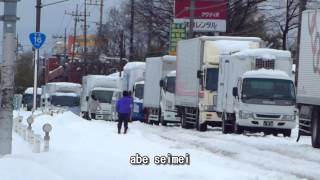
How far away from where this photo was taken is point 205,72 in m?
33.4

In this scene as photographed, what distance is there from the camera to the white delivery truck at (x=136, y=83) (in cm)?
4959

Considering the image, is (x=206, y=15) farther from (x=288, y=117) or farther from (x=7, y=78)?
(x=7, y=78)

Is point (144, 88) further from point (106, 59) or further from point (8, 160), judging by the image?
point (106, 59)

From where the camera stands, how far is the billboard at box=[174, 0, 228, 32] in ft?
217

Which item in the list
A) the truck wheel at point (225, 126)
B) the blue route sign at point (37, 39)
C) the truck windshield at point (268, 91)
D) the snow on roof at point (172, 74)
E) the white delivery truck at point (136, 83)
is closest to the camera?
the truck windshield at point (268, 91)

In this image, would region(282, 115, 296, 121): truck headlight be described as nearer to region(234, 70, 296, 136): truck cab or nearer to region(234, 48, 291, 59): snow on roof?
region(234, 70, 296, 136): truck cab

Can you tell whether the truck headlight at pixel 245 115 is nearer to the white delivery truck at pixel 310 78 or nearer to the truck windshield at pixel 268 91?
the truck windshield at pixel 268 91

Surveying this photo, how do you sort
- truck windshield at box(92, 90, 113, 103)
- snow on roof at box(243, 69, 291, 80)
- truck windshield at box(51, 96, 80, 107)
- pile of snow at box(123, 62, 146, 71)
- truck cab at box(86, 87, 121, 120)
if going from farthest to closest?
truck windshield at box(51, 96, 80, 107) → truck windshield at box(92, 90, 113, 103) → truck cab at box(86, 87, 121, 120) → pile of snow at box(123, 62, 146, 71) → snow on roof at box(243, 69, 291, 80)

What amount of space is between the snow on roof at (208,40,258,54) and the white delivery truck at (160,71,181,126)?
7.51 metres

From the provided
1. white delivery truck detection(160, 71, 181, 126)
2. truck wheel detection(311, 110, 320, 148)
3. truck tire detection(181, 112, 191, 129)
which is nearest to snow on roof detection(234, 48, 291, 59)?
truck wheel detection(311, 110, 320, 148)

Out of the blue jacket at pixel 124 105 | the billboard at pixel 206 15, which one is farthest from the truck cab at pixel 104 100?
the blue jacket at pixel 124 105

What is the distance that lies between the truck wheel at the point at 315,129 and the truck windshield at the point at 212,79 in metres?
10.9

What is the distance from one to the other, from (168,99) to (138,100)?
918 cm

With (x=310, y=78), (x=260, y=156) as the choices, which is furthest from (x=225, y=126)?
(x=260, y=156)
